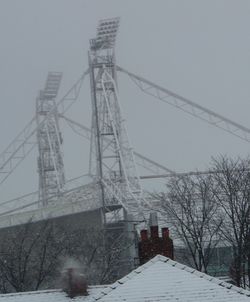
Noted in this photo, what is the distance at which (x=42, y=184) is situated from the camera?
78.4 meters

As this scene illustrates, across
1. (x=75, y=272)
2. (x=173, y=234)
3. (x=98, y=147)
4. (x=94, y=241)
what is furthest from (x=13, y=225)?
(x=75, y=272)

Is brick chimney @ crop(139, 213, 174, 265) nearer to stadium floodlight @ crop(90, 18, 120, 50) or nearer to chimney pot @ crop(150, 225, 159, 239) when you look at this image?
chimney pot @ crop(150, 225, 159, 239)

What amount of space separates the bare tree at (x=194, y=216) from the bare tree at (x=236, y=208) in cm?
54

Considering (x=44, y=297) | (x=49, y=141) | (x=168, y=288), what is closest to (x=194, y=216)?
(x=44, y=297)

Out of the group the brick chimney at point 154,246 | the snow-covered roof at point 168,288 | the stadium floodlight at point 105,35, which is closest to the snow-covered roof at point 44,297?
the brick chimney at point 154,246

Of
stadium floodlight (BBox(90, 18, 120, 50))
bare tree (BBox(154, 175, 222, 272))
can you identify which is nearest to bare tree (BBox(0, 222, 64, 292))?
bare tree (BBox(154, 175, 222, 272))

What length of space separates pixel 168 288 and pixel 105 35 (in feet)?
149

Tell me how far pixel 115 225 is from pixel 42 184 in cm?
2584

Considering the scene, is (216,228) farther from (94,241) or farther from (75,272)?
(75,272)

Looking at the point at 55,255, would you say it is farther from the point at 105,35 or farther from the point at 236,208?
the point at 105,35

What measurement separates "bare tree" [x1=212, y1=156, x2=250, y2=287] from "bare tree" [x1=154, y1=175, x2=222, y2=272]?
54 centimetres

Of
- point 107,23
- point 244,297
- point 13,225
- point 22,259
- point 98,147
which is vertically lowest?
point 244,297

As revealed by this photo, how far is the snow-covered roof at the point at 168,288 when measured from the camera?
15562mm

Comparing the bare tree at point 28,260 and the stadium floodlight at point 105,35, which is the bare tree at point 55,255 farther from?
the stadium floodlight at point 105,35
